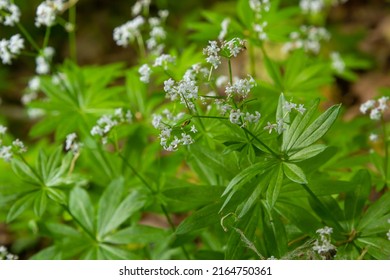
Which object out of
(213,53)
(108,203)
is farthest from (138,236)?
(213,53)

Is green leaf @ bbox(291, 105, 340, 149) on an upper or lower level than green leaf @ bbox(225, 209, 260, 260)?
upper

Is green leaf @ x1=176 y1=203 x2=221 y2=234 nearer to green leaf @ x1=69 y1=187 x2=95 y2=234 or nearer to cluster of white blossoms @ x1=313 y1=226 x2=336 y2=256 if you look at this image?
cluster of white blossoms @ x1=313 y1=226 x2=336 y2=256

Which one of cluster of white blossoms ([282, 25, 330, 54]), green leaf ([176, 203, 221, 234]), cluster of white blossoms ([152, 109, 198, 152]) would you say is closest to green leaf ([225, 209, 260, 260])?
green leaf ([176, 203, 221, 234])

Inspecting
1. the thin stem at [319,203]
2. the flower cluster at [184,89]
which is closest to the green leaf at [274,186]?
the thin stem at [319,203]

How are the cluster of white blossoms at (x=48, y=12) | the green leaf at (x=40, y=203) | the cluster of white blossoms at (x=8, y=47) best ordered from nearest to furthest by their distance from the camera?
the green leaf at (x=40, y=203) → the cluster of white blossoms at (x=8, y=47) → the cluster of white blossoms at (x=48, y=12)

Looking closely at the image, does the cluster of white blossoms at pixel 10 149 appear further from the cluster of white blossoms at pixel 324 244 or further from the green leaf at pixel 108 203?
the cluster of white blossoms at pixel 324 244

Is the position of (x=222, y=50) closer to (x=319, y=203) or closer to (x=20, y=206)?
(x=319, y=203)

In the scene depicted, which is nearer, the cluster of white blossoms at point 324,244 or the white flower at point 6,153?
the cluster of white blossoms at point 324,244
